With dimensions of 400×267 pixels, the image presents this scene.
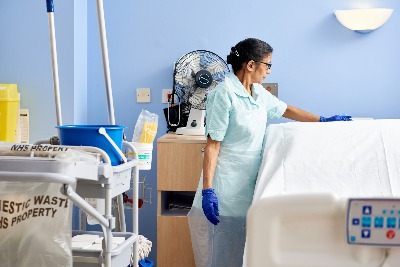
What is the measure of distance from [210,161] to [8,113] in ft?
4.28

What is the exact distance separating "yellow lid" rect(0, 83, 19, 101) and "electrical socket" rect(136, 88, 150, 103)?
724mm

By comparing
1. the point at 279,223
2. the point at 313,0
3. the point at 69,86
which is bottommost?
the point at 279,223

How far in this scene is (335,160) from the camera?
2.63 metres

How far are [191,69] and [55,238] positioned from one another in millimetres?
1580

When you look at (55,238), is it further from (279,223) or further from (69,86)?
(69,86)

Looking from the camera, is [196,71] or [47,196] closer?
[47,196]

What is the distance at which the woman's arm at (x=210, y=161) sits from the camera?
9.21 feet

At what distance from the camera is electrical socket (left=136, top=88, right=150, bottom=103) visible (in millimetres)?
3777

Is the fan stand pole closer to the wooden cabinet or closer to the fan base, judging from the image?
the fan base

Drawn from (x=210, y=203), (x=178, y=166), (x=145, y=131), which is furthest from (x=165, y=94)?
(x=210, y=203)

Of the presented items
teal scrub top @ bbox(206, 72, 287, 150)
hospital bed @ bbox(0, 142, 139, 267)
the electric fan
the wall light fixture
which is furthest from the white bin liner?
the wall light fixture

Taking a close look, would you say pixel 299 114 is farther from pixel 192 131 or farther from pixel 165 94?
pixel 165 94

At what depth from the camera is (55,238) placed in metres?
2.00

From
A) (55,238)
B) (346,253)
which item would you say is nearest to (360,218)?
(346,253)
